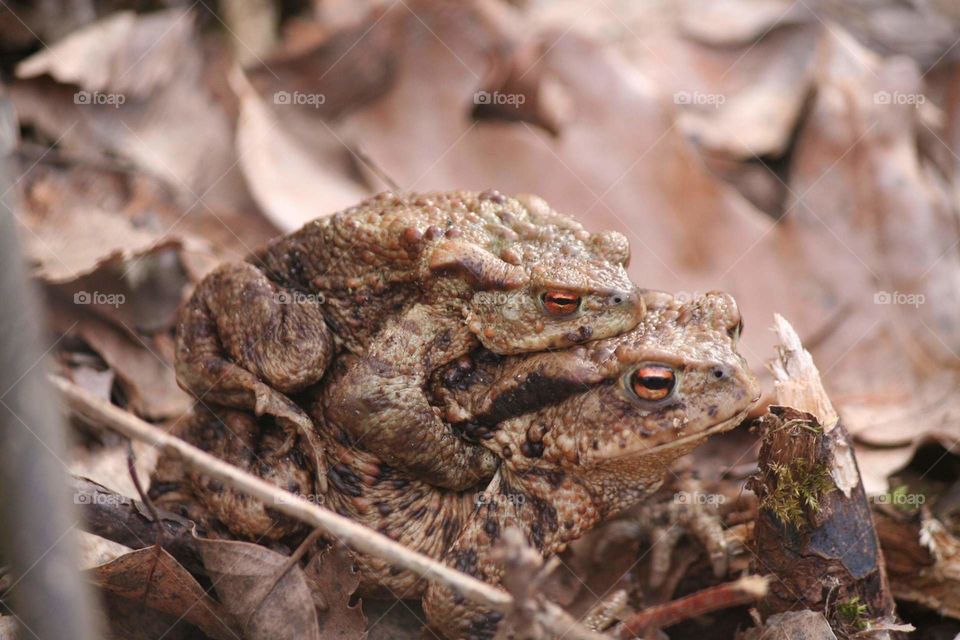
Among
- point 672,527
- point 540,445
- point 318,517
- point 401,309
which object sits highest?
point 401,309

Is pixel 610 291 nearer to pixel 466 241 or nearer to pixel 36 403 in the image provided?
pixel 466 241

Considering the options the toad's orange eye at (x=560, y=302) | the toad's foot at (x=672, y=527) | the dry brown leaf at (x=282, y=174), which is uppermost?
the dry brown leaf at (x=282, y=174)

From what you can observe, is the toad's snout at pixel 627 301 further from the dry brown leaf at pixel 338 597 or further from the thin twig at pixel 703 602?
the dry brown leaf at pixel 338 597

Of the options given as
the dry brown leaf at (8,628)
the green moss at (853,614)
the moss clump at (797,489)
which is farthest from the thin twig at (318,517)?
the green moss at (853,614)

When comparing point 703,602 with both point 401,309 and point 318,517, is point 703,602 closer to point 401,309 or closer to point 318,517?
point 318,517

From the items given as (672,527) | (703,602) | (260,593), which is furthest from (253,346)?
(672,527)

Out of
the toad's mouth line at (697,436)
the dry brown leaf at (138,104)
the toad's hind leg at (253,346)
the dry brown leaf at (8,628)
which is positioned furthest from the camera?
the dry brown leaf at (138,104)
